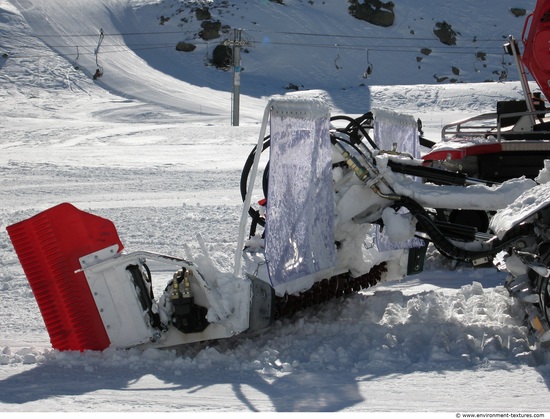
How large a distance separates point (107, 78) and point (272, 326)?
45595mm

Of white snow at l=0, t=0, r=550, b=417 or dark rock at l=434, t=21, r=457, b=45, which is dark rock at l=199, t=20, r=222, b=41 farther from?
white snow at l=0, t=0, r=550, b=417

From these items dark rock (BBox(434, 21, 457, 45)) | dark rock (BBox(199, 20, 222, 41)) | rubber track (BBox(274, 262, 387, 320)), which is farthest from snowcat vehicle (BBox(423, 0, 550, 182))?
dark rock (BBox(434, 21, 457, 45))

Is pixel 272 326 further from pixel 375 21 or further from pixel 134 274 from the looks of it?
pixel 375 21

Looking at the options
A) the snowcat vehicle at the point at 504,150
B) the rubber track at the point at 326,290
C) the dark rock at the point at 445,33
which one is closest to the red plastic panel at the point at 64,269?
the rubber track at the point at 326,290

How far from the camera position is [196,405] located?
387 centimetres

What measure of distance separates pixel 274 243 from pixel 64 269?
1.17 m

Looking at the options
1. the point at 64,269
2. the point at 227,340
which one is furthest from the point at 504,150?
the point at 64,269

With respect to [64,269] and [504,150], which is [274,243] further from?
[504,150]

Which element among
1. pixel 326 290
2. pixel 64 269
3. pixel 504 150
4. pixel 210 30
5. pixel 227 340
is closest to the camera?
pixel 64 269

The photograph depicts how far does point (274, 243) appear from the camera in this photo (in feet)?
16.3

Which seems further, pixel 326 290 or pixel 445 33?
pixel 445 33

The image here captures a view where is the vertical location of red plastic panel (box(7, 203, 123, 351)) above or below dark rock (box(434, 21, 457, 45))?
above

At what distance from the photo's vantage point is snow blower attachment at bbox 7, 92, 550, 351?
4.81 meters

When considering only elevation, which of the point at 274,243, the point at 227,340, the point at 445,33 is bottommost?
the point at 445,33
